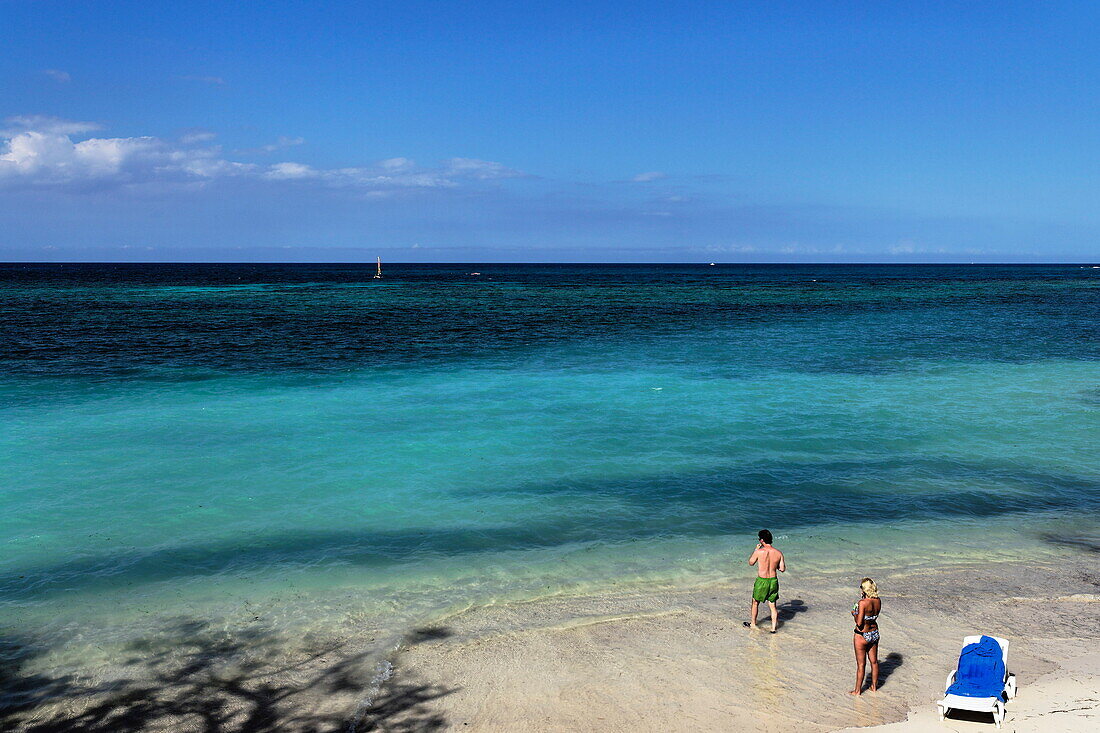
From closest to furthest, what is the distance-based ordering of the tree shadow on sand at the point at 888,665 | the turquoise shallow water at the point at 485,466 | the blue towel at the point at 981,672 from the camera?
the blue towel at the point at 981,672
the tree shadow on sand at the point at 888,665
the turquoise shallow water at the point at 485,466

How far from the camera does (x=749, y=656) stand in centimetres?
972

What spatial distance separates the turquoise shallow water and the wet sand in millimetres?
1045

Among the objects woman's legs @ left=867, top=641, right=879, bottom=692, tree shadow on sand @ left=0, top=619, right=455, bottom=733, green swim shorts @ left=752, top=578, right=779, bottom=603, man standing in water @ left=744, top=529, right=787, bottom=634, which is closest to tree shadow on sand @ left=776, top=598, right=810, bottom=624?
man standing in water @ left=744, top=529, right=787, bottom=634

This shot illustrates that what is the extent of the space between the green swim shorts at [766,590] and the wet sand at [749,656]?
0.47m

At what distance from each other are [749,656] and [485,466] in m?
9.96

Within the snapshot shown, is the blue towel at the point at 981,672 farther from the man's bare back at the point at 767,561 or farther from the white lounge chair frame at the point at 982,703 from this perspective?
the man's bare back at the point at 767,561

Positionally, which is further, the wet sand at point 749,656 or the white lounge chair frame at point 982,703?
the wet sand at point 749,656

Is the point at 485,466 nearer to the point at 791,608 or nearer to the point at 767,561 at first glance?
the point at 791,608

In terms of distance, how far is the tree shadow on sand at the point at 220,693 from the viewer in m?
8.42

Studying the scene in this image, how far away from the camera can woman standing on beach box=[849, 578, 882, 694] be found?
866cm

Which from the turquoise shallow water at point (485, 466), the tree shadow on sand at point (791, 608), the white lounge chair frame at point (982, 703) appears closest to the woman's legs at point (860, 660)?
the white lounge chair frame at point (982, 703)

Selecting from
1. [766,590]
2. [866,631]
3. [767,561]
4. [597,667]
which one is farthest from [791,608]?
[597,667]

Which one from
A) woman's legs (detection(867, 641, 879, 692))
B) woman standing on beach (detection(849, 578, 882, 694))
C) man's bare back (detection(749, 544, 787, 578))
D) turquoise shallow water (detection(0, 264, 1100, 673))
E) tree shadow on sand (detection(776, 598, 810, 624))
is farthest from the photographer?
turquoise shallow water (detection(0, 264, 1100, 673))

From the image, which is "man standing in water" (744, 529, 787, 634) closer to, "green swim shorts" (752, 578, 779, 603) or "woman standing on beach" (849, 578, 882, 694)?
"green swim shorts" (752, 578, 779, 603)
